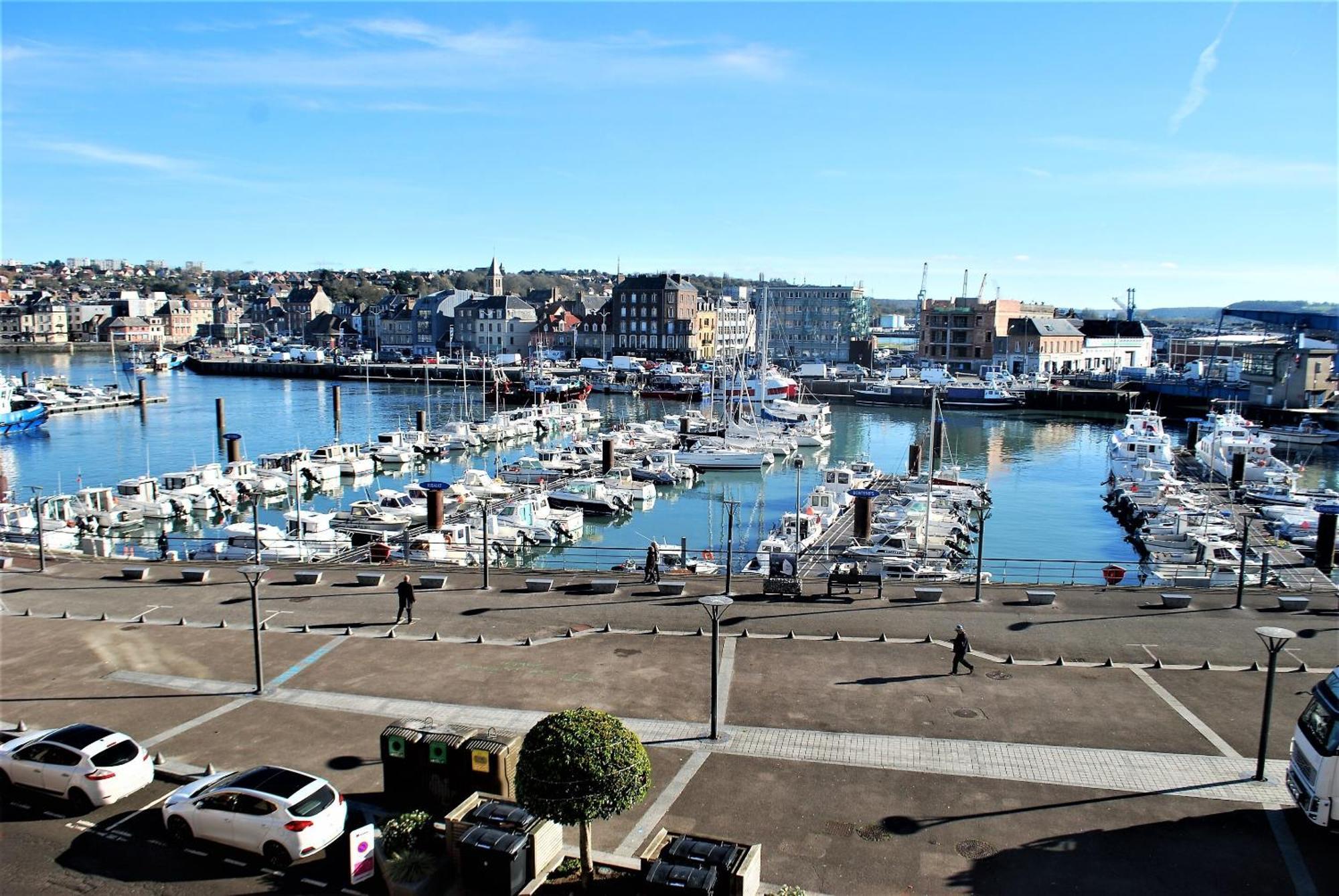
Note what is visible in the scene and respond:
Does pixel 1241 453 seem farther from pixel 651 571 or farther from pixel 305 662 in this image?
pixel 305 662

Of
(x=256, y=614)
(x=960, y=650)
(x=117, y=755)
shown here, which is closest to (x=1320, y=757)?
(x=960, y=650)

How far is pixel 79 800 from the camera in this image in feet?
39.6

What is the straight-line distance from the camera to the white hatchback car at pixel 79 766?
12.0 metres

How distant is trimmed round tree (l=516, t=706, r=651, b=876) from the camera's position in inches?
364

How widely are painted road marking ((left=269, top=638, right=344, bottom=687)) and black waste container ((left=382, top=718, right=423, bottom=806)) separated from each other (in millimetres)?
5523

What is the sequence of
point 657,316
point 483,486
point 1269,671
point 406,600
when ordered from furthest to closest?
point 657,316, point 483,486, point 406,600, point 1269,671

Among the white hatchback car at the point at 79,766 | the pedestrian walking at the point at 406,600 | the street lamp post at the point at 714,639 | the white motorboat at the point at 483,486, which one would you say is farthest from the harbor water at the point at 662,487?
the white hatchback car at the point at 79,766

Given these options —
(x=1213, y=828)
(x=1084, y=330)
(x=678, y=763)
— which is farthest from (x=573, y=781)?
(x=1084, y=330)

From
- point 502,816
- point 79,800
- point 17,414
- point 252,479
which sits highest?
point 502,816

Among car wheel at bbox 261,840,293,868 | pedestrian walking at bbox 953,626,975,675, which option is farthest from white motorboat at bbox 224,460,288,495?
pedestrian walking at bbox 953,626,975,675

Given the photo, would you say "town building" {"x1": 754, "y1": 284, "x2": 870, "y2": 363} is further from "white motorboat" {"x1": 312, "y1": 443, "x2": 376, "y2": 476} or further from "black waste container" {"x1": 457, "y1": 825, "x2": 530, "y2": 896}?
"black waste container" {"x1": 457, "y1": 825, "x2": 530, "y2": 896}

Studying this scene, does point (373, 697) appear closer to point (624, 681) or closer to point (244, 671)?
point (244, 671)

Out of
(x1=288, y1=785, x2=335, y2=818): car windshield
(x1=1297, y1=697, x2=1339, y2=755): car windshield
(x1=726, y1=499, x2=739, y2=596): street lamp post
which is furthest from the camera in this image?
(x1=726, y1=499, x2=739, y2=596): street lamp post

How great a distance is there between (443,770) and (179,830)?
3.25 m
